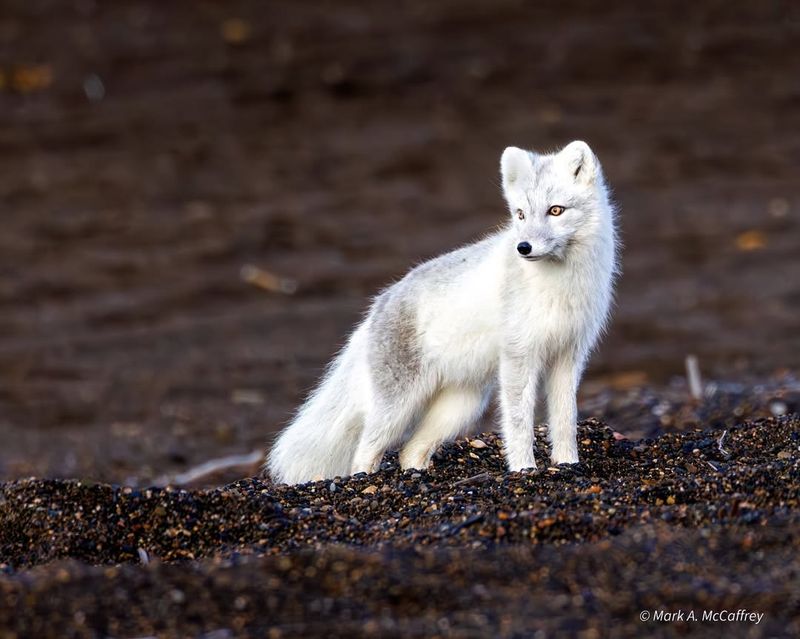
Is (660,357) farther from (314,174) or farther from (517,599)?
(517,599)

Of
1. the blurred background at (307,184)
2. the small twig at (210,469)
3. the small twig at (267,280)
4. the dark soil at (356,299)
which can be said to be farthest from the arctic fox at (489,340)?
the small twig at (267,280)

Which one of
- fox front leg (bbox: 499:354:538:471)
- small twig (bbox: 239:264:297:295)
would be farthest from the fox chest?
small twig (bbox: 239:264:297:295)

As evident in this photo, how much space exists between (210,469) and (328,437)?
178 cm

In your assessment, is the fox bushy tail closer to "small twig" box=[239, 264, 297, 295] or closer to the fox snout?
the fox snout

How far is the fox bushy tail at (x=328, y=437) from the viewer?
25.1ft

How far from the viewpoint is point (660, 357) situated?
44.0ft

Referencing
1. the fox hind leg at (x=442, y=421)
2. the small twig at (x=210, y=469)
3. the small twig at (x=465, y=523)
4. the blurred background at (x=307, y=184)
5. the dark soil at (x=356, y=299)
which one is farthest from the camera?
the blurred background at (x=307, y=184)

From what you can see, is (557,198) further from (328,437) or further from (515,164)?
(328,437)

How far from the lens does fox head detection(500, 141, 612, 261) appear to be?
677cm

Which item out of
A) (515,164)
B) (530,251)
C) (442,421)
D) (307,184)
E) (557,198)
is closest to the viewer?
(530,251)

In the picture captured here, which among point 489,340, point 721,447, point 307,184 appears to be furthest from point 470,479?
point 307,184

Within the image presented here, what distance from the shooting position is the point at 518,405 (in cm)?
697

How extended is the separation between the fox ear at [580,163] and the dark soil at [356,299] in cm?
156

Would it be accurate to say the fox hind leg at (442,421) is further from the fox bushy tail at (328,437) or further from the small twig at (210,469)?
the small twig at (210,469)
